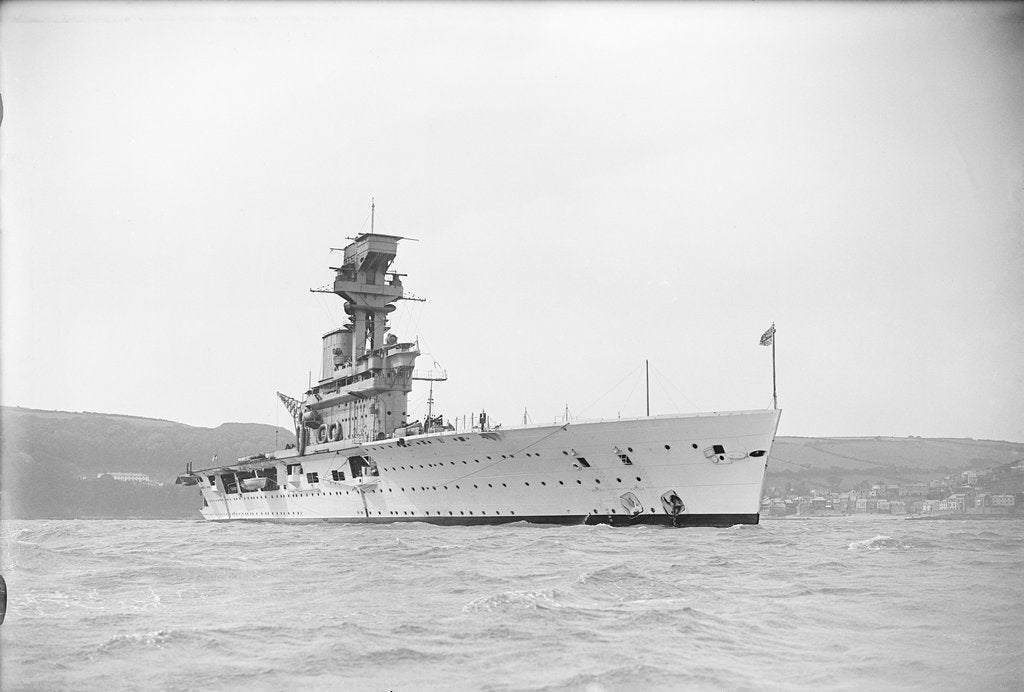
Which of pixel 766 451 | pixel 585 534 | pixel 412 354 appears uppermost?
pixel 412 354

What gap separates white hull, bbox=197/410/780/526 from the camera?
22.9 m

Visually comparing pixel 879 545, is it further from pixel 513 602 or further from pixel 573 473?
pixel 513 602

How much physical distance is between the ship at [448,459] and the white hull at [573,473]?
4 centimetres

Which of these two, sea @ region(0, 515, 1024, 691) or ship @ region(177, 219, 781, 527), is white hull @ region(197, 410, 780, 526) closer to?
ship @ region(177, 219, 781, 527)

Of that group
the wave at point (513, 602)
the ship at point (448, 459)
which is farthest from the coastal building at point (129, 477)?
the wave at point (513, 602)

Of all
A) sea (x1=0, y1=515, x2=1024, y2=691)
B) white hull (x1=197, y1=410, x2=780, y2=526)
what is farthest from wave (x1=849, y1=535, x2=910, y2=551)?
white hull (x1=197, y1=410, x2=780, y2=526)

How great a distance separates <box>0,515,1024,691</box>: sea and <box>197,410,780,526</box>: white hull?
782 cm

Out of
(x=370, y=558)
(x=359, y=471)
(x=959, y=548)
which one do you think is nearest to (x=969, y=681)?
(x=370, y=558)

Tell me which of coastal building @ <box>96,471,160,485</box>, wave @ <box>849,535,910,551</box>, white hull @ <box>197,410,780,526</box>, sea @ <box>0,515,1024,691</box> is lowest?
coastal building @ <box>96,471,160,485</box>

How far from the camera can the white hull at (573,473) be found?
22891mm

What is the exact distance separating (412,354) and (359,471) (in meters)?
5.33

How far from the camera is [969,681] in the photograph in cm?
602

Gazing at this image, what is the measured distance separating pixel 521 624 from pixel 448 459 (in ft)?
65.4

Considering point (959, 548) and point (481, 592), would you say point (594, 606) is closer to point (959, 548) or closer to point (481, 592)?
point (481, 592)
